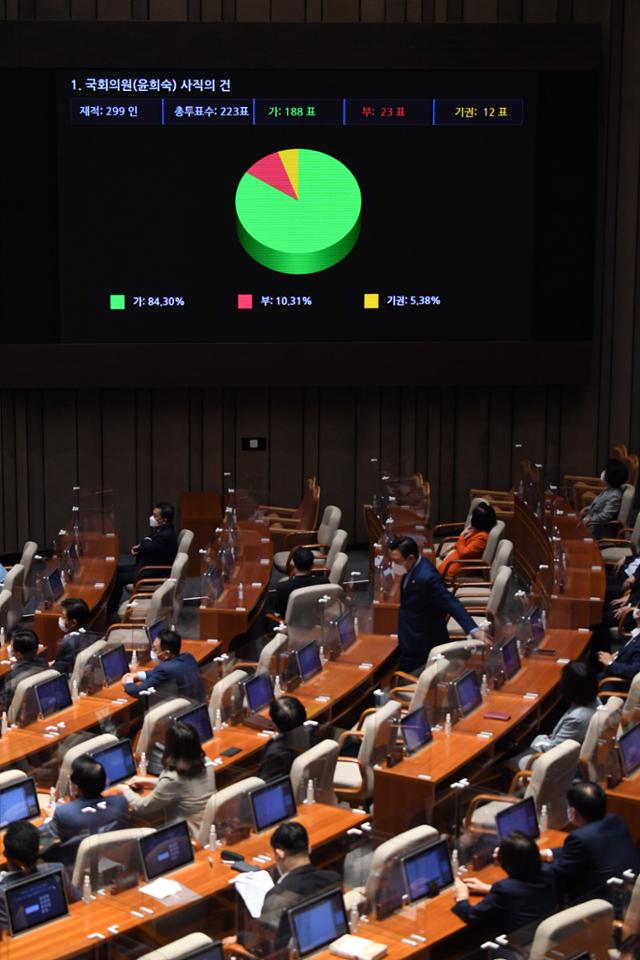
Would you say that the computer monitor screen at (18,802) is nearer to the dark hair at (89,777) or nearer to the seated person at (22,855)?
the dark hair at (89,777)

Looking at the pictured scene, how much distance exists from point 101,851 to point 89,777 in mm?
509

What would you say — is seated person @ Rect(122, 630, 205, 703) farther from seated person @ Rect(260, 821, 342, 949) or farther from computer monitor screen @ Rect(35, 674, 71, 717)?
seated person @ Rect(260, 821, 342, 949)

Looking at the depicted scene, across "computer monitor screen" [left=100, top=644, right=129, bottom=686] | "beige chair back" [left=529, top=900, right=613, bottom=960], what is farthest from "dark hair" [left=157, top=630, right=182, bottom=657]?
"beige chair back" [left=529, top=900, right=613, bottom=960]

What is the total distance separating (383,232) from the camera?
1302 cm

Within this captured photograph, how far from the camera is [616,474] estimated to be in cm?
1152

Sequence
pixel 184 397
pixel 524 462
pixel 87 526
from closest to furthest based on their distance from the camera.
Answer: pixel 87 526
pixel 524 462
pixel 184 397

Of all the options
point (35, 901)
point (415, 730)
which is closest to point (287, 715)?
point (415, 730)

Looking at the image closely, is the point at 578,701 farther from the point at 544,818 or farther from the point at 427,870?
the point at 427,870

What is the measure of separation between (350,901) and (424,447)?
846cm

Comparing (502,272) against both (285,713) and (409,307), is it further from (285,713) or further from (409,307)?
(285,713)

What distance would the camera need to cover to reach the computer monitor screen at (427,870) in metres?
5.82

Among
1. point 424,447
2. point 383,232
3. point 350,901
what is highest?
point 383,232

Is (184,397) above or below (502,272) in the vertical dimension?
below

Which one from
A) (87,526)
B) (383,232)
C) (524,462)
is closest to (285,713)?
(87,526)
